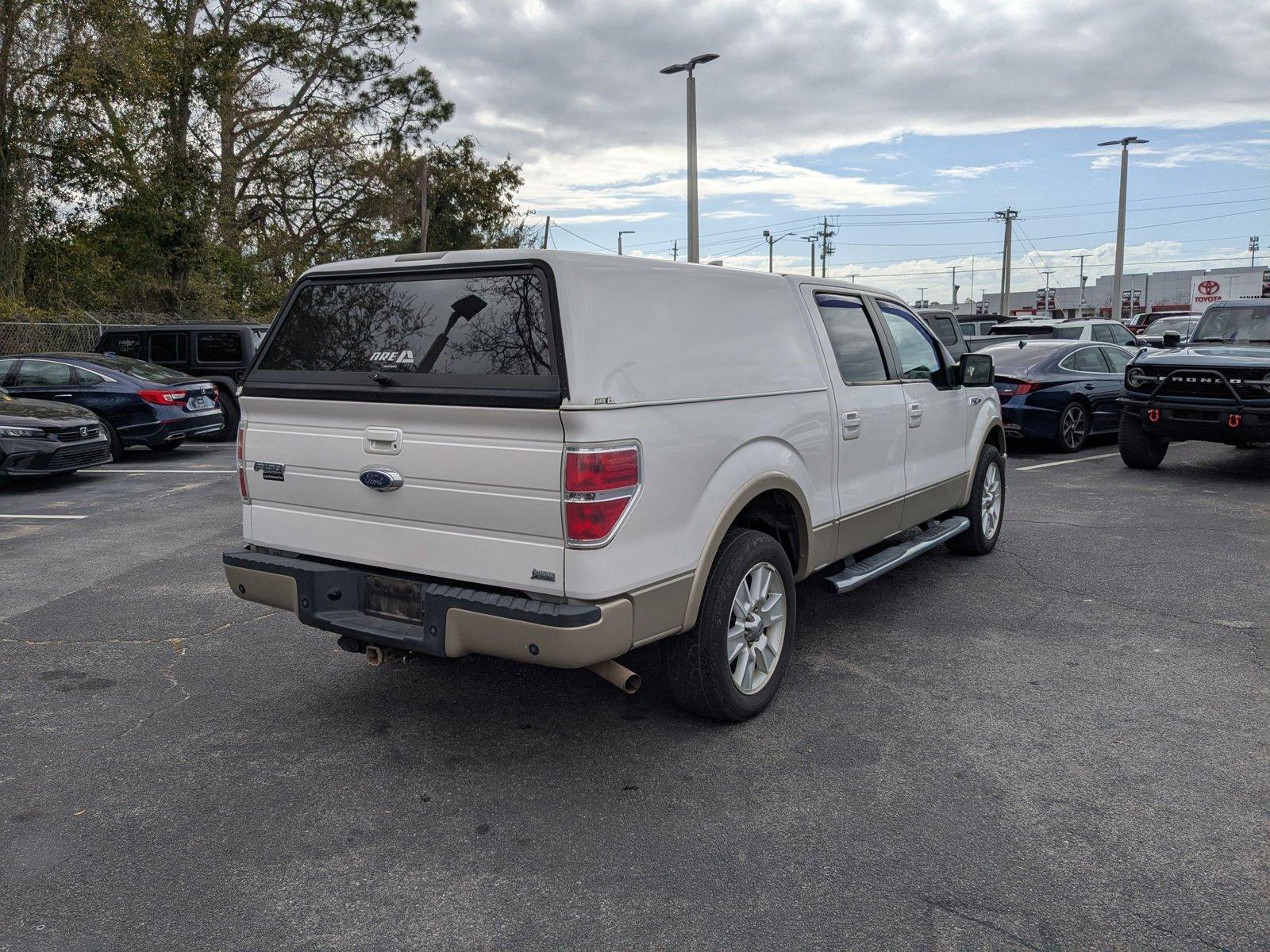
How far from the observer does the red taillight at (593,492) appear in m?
3.40

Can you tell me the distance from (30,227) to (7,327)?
169 inches

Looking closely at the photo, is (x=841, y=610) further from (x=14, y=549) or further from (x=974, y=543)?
(x=14, y=549)

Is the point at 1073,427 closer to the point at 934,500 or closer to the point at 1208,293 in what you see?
the point at 934,500

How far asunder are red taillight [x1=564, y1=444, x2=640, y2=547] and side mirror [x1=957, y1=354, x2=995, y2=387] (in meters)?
3.59

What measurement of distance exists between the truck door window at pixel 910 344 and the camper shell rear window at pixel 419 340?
2.86m

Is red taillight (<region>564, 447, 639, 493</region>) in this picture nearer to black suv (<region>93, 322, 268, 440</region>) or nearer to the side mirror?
the side mirror

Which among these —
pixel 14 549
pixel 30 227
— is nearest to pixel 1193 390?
pixel 14 549

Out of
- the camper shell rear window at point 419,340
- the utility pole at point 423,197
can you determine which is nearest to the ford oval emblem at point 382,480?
the camper shell rear window at point 419,340

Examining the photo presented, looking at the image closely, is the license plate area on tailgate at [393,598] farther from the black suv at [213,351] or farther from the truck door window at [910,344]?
the black suv at [213,351]

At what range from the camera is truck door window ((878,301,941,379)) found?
232 inches

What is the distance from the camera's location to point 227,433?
1566 centimetres

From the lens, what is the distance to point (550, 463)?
3430 millimetres

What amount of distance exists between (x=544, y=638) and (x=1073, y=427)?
36.7 ft

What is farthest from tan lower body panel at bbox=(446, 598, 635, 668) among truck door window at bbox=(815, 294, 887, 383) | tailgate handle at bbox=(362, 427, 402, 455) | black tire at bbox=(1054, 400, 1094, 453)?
black tire at bbox=(1054, 400, 1094, 453)
